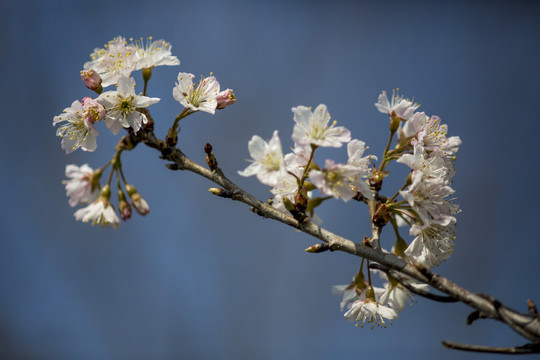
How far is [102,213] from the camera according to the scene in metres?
0.95

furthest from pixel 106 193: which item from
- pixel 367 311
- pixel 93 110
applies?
pixel 367 311

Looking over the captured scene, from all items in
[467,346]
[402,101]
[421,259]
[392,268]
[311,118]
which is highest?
[402,101]

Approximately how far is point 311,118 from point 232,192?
232mm

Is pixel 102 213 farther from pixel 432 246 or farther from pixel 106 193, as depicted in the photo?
pixel 432 246

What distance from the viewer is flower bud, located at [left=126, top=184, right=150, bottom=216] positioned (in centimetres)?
94

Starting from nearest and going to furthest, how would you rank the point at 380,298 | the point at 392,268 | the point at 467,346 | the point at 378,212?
the point at 467,346 < the point at 392,268 < the point at 378,212 < the point at 380,298

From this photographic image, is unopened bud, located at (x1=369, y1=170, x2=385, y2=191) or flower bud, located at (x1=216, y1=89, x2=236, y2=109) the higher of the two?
flower bud, located at (x1=216, y1=89, x2=236, y2=109)

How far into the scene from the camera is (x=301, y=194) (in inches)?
35.6

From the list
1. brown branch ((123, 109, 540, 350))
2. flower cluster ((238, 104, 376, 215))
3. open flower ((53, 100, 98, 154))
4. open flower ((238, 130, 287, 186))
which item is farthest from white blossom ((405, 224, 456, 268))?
open flower ((53, 100, 98, 154))

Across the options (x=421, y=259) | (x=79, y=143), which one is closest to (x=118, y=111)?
(x=79, y=143)

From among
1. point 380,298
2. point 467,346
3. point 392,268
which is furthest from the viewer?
point 380,298

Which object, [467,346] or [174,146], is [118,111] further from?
[467,346]

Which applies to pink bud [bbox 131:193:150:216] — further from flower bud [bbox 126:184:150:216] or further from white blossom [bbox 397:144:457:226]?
white blossom [bbox 397:144:457:226]

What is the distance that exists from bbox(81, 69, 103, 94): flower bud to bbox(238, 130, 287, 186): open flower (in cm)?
41
